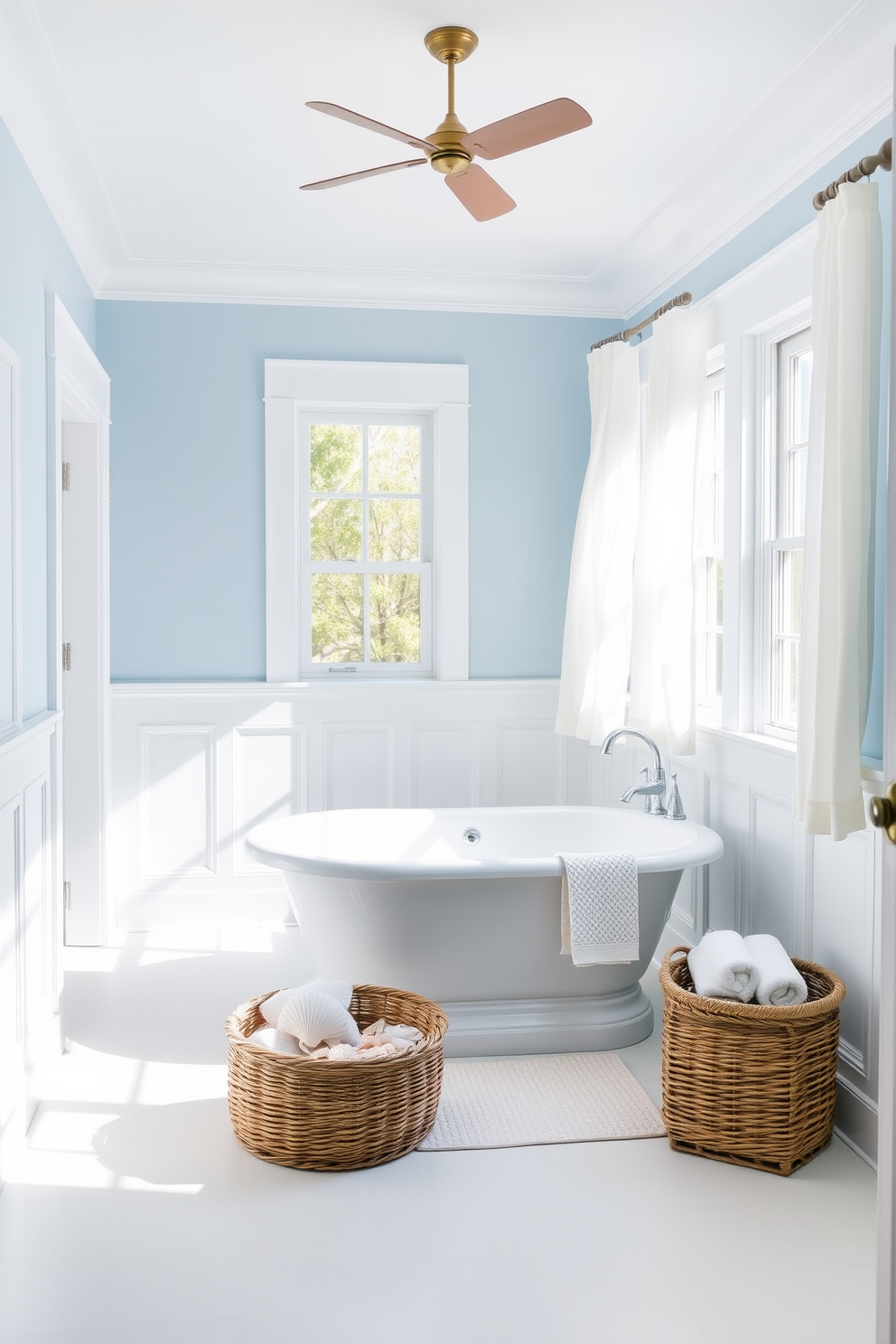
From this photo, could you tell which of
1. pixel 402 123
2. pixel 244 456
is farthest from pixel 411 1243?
pixel 244 456

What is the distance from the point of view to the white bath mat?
2.75 m

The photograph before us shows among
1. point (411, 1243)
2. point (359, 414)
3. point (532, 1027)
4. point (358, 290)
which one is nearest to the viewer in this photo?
point (411, 1243)

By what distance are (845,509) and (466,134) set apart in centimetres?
121

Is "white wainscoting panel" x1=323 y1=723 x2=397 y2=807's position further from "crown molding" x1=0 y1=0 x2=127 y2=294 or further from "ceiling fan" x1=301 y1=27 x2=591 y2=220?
"ceiling fan" x1=301 y1=27 x2=591 y2=220

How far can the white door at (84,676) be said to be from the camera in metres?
4.18

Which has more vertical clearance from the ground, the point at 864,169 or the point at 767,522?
the point at 864,169

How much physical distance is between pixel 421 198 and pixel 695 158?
877mm

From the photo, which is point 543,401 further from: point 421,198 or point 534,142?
point 534,142

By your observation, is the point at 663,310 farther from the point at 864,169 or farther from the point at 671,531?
the point at 864,169

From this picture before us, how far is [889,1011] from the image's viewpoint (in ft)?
4.60

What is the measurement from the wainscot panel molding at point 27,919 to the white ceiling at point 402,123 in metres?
1.60

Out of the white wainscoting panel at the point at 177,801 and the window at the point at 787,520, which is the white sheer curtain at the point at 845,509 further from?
the white wainscoting panel at the point at 177,801

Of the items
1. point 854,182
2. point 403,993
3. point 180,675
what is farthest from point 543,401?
point 403,993

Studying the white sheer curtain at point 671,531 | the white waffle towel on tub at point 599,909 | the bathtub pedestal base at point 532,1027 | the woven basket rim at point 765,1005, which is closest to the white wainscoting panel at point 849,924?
the woven basket rim at point 765,1005
